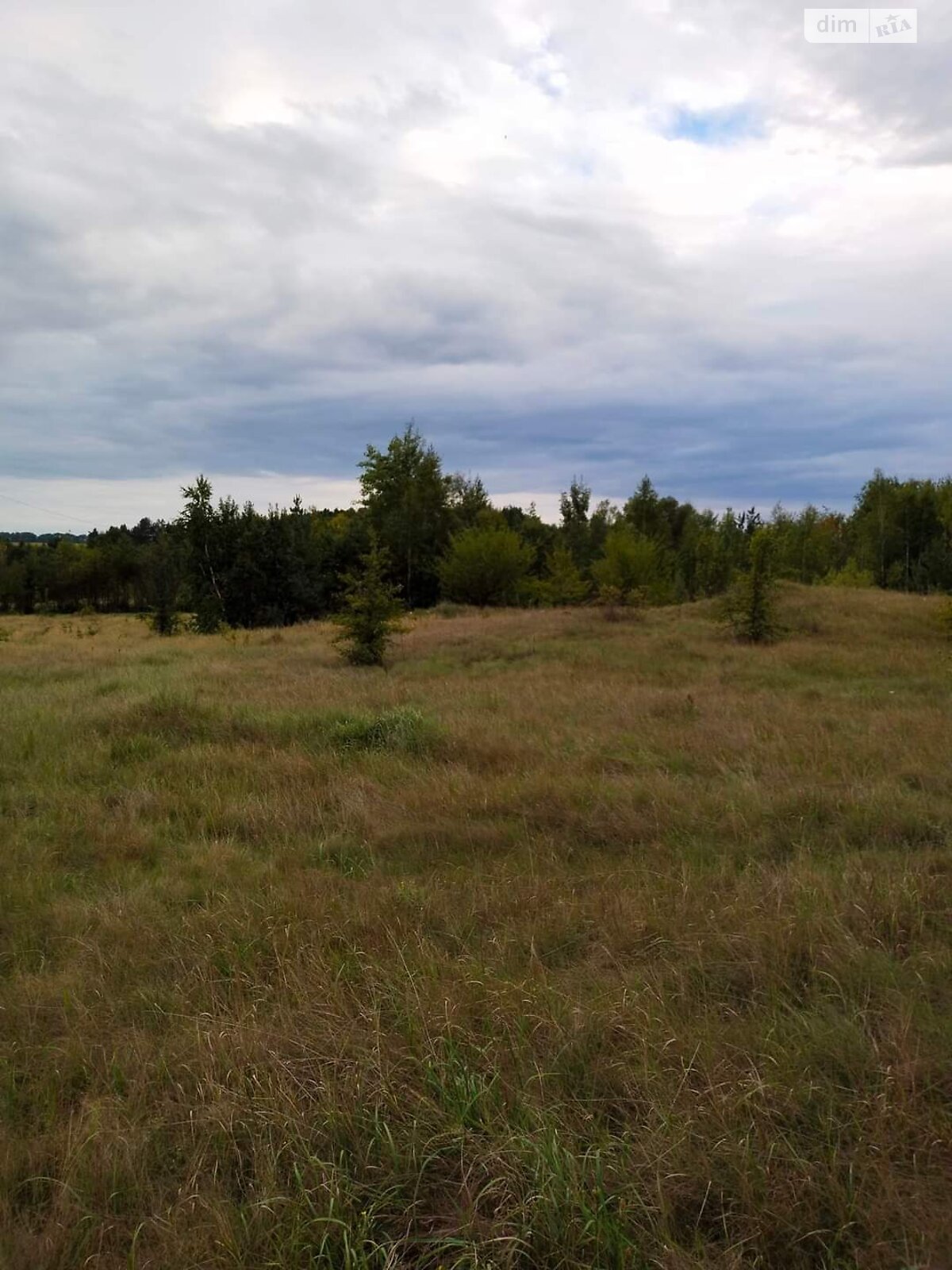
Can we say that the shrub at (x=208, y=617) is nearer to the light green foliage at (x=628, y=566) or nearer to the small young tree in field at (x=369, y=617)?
the small young tree in field at (x=369, y=617)

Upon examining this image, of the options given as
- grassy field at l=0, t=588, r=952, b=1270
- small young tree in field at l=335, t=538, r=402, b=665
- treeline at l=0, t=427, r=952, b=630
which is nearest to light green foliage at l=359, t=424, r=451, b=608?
treeline at l=0, t=427, r=952, b=630

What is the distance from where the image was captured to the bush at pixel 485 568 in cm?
4097

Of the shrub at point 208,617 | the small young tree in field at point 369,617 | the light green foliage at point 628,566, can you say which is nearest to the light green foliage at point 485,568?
the light green foliage at point 628,566

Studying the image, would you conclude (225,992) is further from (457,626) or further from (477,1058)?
(457,626)

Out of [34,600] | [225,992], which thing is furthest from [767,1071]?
[34,600]

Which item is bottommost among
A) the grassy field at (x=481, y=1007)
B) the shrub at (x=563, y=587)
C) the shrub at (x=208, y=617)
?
the grassy field at (x=481, y=1007)

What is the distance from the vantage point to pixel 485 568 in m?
41.1

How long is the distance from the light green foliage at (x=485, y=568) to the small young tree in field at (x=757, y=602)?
72.3 feet

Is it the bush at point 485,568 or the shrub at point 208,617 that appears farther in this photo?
the bush at point 485,568

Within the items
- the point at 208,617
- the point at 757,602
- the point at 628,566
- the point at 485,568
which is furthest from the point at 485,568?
the point at 757,602

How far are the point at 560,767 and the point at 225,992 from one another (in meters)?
4.23

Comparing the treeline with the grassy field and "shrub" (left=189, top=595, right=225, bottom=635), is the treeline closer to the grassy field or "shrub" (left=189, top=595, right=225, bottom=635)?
"shrub" (left=189, top=595, right=225, bottom=635)

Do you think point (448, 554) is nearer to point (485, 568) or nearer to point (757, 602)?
point (485, 568)

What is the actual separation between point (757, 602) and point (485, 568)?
2267 centimetres
